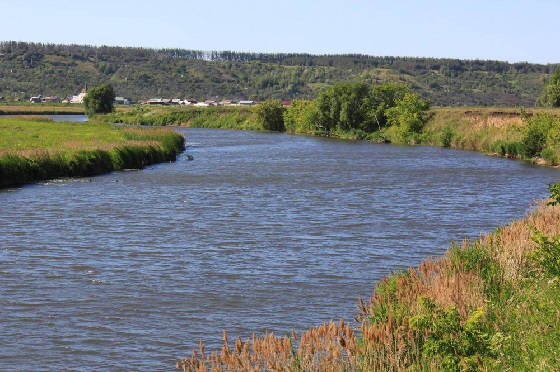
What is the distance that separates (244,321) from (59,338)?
3.91 m

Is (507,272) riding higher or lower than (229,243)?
higher

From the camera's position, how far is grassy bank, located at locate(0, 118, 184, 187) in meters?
44.2

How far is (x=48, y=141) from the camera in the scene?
57.0 meters

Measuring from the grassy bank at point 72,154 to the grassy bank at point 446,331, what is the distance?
32.4m

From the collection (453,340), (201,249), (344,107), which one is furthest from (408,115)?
(453,340)

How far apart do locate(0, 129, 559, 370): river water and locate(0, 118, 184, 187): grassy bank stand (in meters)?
1.98

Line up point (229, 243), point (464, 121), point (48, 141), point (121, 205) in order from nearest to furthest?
point (229, 243) → point (121, 205) → point (48, 141) → point (464, 121)

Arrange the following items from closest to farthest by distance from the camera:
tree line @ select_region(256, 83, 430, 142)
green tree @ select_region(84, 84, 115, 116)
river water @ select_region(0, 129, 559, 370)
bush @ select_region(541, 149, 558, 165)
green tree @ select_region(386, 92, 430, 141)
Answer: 1. river water @ select_region(0, 129, 559, 370)
2. bush @ select_region(541, 149, 558, 165)
3. green tree @ select_region(386, 92, 430, 141)
4. tree line @ select_region(256, 83, 430, 142)
5. green tree @ select_region(84, 84, 115, 116)

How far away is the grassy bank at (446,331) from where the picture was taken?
1025 cm

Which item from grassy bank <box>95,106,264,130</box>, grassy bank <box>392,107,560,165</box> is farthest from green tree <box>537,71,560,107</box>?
grassy bank <box>95,106,264,130</box>

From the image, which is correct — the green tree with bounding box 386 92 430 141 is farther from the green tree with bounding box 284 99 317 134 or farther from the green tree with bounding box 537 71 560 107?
the green tree with bounding box 537 71 560 107

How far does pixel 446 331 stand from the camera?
36.0 feet

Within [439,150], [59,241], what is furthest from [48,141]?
[439,150]

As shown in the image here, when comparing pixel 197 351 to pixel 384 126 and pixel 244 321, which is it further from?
pixel 384 126
